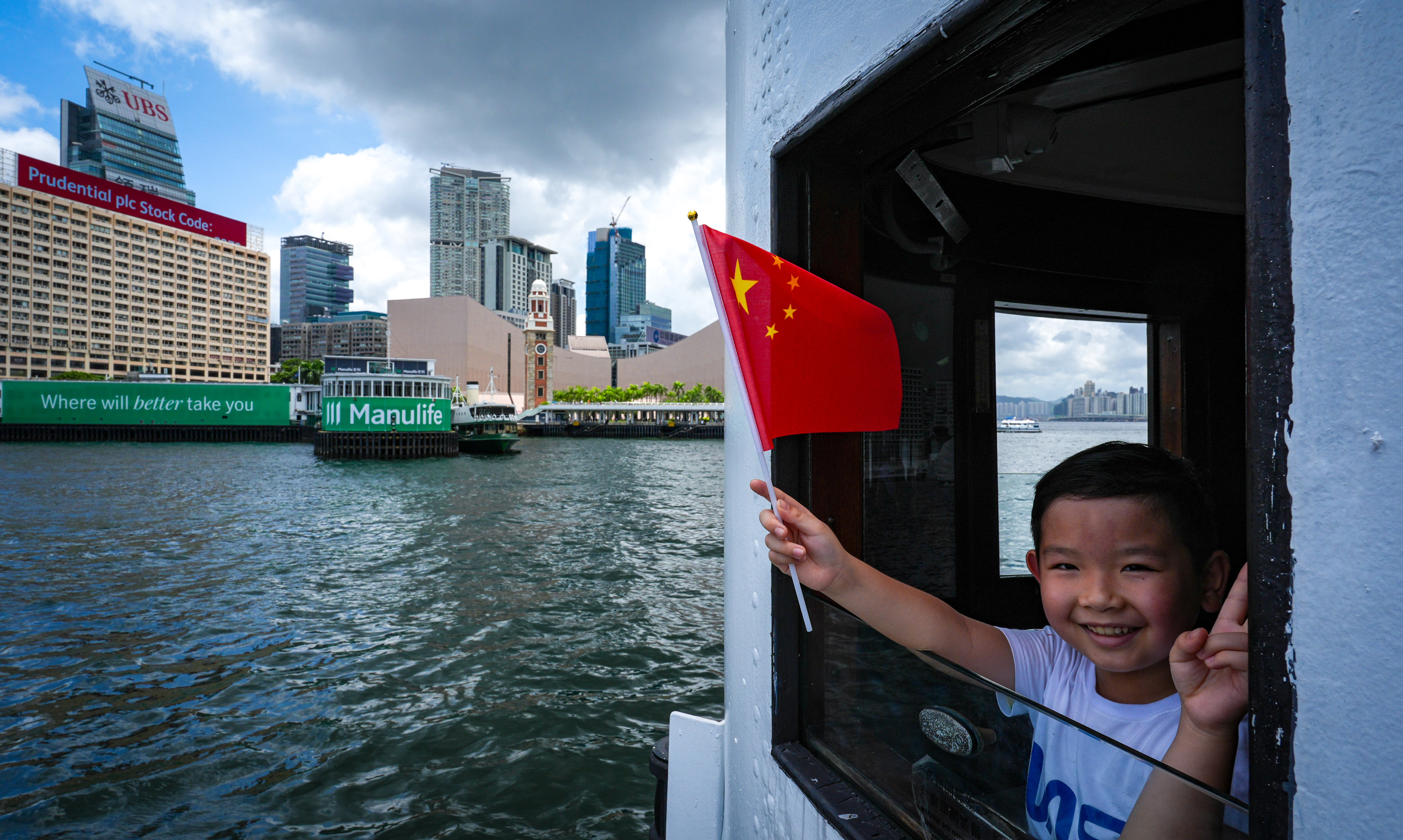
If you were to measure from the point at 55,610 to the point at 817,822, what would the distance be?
33.8 ft

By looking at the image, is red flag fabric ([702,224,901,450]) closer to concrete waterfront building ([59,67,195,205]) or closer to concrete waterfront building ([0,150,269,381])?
concrete waterfront building ([0,150,269,381])

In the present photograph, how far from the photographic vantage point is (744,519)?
1645 millimetres

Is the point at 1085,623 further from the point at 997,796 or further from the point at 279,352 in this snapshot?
the point at 279,352

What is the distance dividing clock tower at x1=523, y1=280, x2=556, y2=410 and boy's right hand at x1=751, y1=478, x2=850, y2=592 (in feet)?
239

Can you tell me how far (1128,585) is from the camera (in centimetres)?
104

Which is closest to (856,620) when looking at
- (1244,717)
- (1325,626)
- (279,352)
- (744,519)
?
(744,519)

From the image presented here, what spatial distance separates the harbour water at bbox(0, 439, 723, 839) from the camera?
13.6 feet

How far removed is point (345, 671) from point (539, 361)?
70.6 metres

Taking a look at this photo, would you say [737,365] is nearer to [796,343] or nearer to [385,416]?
[796,343]

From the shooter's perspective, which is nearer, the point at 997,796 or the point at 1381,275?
the point at 1381,275

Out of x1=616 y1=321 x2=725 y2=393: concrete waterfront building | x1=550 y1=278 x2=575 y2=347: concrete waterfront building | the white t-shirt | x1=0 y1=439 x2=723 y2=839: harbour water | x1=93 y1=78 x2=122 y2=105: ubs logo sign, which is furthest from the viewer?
x1=550 y1=278 x2=575 y2=347: concrete waterfront building

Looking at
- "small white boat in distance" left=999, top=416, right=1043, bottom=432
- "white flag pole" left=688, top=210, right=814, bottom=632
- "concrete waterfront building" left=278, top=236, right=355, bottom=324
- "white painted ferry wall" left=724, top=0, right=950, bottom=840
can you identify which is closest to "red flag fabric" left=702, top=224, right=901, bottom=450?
"white flag pole" left=688, top=210, right=814, bottom=632

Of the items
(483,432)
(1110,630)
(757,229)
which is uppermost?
(757,229)

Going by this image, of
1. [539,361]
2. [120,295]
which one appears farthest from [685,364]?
[120,295]
